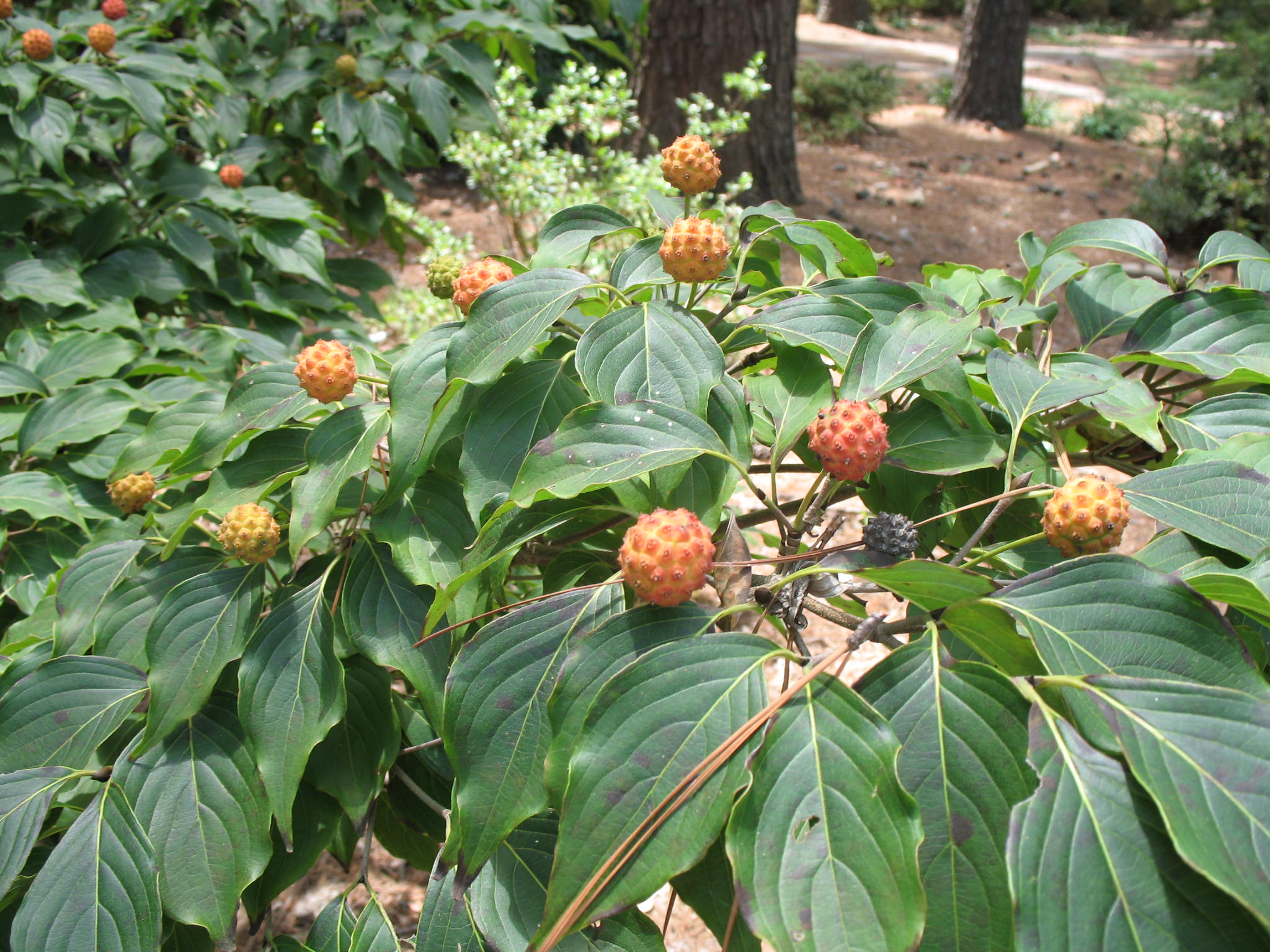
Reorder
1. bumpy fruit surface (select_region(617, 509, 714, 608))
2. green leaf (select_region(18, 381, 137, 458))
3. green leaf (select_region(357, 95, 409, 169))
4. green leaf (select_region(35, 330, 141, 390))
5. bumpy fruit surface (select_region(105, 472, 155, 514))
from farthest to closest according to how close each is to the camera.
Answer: green leaf (select_region(357, 95, 409, 169)), green leaf (select_region(35, 330, 141, 390)), green leaf (select_region(18, 381, 137, 458)), bumpy fruit surface (select_region(105, 472, 155, 514)), bumpy fruit surface (select_region(617, 509, 714, 608))

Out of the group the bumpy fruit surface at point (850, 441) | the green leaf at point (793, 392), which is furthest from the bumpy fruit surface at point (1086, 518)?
the green leaf at point (793, 392)

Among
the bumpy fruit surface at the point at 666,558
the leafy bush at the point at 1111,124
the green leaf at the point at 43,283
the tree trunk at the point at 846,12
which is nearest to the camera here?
the bumpy fruit surface at the point at 666,558

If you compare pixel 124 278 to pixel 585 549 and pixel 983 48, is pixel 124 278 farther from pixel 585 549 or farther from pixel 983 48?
pixel 983 48

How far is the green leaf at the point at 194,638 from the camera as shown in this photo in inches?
43.0

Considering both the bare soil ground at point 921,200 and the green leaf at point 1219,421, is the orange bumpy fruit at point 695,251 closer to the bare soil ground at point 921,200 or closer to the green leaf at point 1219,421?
the green leaf at point 1219,421

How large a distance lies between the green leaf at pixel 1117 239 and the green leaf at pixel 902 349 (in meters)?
0.40

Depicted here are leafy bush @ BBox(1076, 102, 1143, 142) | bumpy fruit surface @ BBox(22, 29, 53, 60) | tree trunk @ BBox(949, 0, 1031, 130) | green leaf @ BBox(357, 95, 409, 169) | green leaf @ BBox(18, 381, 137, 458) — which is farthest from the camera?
leafy bush @ BBox(1076, 102, 1143, 142)

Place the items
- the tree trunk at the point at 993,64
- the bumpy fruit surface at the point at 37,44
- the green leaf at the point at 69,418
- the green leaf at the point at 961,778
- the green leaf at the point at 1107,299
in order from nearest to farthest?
the green leaf at the point at 961,778
the green leaf at the point at 1107,299
the green leaf at the point at 69,418
the bumpy fruit surface at the point at 37,44
the tree trunk at the point at 993,64

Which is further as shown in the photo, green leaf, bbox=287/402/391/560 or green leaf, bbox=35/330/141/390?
green leaf, bbox=35/330/141/390

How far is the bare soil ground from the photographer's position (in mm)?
2586

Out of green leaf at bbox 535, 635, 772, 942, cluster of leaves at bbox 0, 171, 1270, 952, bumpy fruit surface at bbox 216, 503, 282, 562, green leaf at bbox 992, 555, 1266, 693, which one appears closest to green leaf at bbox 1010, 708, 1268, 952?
cluster of leaves at bbox 0, 171, 1270, 952

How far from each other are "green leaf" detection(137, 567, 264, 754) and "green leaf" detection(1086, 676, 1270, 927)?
1026 millimetres

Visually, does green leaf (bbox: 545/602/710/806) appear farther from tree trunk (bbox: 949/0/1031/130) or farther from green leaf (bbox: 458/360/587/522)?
tree trunk (bbox: 949/0/1031/130)

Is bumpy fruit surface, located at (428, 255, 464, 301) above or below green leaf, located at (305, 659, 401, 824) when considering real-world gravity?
above
